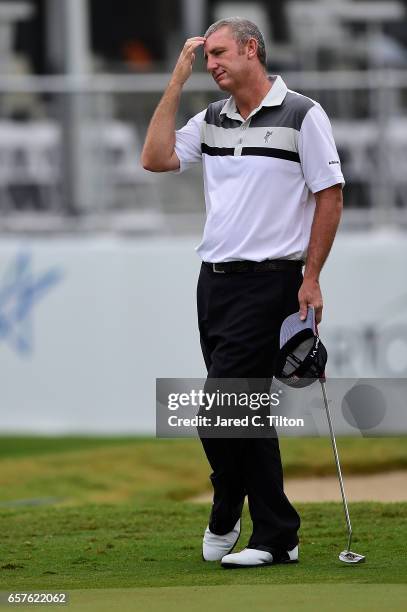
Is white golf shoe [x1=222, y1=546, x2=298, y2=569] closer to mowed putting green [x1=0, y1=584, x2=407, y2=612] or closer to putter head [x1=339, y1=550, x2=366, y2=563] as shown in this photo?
putter head [x1=339, y1=550, x2=366, y2=563]

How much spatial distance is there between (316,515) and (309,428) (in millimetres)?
841

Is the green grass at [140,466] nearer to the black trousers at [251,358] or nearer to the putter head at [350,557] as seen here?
the black trousers at [251,358]

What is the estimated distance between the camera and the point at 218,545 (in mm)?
6398

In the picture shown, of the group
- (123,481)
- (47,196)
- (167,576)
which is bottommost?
(123,481)

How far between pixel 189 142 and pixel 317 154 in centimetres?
63

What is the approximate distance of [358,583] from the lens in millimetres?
5609

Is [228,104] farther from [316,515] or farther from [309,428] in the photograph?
[316,515]

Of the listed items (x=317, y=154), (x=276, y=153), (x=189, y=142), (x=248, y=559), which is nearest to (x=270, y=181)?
(x=276, y=153)

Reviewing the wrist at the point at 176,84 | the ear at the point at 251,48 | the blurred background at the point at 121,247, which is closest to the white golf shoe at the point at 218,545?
the wrist at the point at 176,84

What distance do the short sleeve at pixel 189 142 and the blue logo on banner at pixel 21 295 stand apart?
5492mm

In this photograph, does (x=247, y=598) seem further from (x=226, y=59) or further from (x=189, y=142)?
(x=226, y=59)

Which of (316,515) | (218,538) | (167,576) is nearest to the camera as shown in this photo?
(167,576)

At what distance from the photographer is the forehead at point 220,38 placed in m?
6.19

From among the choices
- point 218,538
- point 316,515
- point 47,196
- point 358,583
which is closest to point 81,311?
point 47,196
